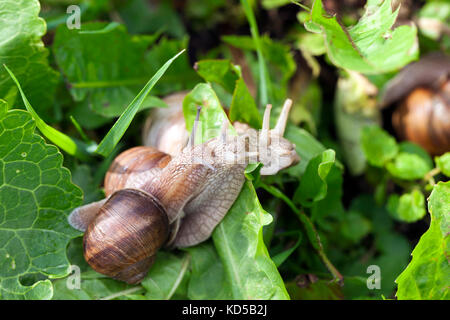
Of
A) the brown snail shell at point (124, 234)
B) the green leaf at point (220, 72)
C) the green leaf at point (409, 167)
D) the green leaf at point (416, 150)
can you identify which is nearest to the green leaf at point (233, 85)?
the green leaf at point (220, 72)

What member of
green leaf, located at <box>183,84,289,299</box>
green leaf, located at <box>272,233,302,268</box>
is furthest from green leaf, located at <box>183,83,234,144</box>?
green leaf, located at <box>272,233,302,268</box>

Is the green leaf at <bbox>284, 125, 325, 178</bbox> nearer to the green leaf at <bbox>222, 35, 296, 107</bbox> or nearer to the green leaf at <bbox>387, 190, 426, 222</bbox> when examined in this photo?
the green leaf at <bbox>222, 35, 296, 107</bbox>

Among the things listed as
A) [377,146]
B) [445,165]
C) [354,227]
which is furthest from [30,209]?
[445,165]

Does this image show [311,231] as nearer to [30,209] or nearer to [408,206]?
[408,206]

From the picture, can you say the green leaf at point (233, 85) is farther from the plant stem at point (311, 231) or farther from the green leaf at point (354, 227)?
the green leaf at point (354, 227)

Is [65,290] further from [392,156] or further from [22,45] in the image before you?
[392,156]
